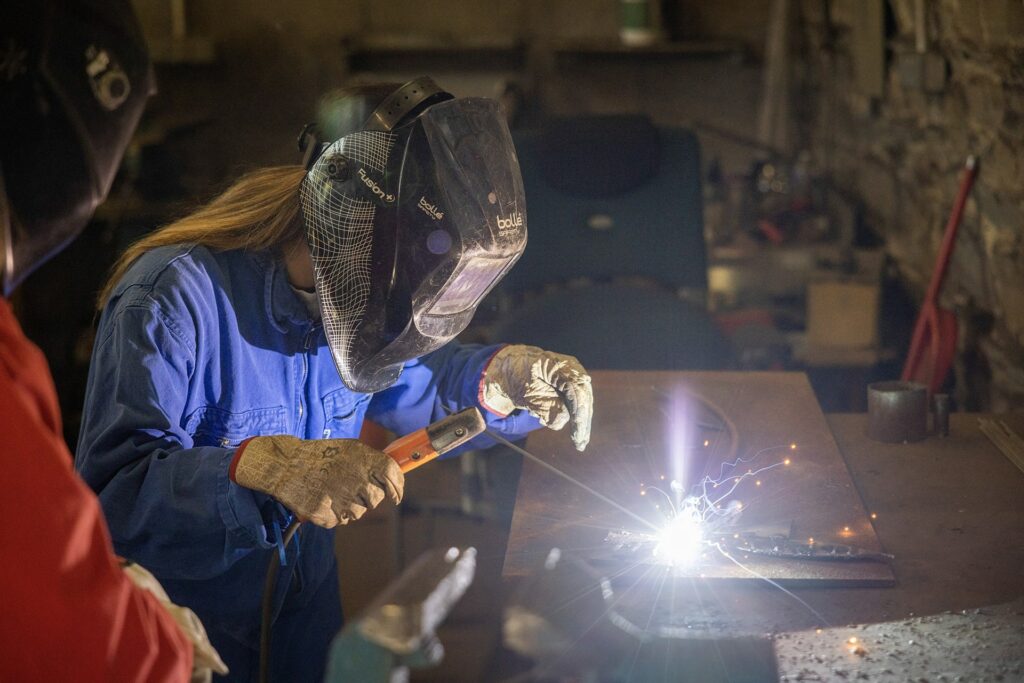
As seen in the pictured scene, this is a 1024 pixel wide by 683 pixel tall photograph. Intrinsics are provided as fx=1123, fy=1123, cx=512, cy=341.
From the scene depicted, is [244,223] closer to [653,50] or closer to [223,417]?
[223,417]

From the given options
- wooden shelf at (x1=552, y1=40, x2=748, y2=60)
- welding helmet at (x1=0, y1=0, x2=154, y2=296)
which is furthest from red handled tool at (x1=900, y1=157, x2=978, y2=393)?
wooden shelf at (x1=552, y1=40, x2=748, y2=60)

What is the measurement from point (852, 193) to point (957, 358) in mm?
1773

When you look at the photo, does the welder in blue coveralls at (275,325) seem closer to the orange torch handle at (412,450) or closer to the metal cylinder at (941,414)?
the orange torch handle at (412,450)

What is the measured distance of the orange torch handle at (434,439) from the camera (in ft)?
5.96

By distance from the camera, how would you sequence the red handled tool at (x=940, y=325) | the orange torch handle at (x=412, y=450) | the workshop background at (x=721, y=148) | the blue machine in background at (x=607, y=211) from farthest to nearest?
the blue machine in background at (x=607, y=211), the workshop background at (x=721, y=148), the red handled tool at (x=940, y=325), the orange torch handle at (x=412, y=450)

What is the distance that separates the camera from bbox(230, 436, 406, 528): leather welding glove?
1.70 m

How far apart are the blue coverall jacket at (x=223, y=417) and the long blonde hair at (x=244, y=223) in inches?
1.5

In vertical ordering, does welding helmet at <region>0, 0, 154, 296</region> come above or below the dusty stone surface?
above

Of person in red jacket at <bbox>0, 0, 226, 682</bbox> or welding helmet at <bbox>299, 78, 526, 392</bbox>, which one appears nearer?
person in red jacket at <bbox>0, 0, 226, 682</bbox>

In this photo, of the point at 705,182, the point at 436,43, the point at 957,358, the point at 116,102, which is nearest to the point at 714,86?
the point at 705,182

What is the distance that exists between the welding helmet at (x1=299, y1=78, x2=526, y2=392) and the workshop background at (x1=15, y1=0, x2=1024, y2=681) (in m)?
0.50

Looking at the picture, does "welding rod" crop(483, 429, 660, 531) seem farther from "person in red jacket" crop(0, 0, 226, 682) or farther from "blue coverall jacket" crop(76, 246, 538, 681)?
"person in red jacket" crop(0, 0, 226, 682)

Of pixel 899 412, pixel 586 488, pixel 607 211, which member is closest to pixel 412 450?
pixel 586 488

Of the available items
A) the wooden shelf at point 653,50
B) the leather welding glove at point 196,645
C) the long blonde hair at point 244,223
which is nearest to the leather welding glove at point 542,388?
the long blonde hair at point 244,223
